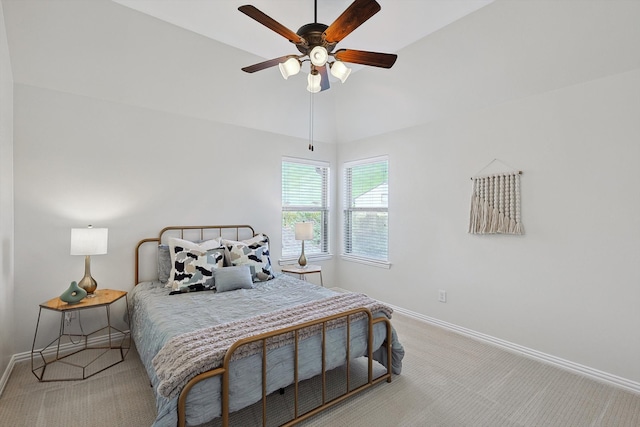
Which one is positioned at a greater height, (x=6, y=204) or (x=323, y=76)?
(x=323, y=76)

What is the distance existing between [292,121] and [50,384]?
12.1 ft

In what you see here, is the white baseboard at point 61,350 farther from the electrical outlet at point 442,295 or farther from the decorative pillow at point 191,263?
the electrical outlet at point 442,295

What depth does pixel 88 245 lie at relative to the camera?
8.63ft

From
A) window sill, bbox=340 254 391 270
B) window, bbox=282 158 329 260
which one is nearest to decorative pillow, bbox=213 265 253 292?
window, bbox=282 158 329 260

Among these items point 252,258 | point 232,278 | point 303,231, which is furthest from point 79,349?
point 303,231

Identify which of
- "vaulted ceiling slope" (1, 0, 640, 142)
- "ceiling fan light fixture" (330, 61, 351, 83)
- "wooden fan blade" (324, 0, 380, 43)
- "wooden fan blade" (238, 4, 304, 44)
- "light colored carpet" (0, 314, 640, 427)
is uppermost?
"vaulted ceiling slope" (1, 0, 640, 142)

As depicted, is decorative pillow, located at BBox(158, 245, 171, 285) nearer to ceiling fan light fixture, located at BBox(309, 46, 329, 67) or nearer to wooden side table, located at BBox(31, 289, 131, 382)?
wooden side table, located at BBox(31, 289, 131, 382)

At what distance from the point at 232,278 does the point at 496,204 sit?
2.73 metres

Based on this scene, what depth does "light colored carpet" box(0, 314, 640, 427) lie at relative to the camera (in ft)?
6.43

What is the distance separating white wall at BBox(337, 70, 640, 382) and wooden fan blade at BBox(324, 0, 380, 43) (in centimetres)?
196

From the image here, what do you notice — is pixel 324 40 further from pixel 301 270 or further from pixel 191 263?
pixel 301 270

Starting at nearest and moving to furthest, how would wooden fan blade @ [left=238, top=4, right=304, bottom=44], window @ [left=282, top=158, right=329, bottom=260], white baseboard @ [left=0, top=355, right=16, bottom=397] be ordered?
wooden fan blade @ [left=238, top=4, right=304, bottom=44], white baseboard @ [left=0, top=355, right=16, bottom=397], window @ [left=282, top=158, right=329, bottom=260]

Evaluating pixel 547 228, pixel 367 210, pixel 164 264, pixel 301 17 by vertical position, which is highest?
pixel 301 17

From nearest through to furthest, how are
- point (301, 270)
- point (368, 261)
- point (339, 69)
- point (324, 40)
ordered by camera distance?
point (324, 40)
point (339, 69)
point (301, 270)
point (368, 261)
